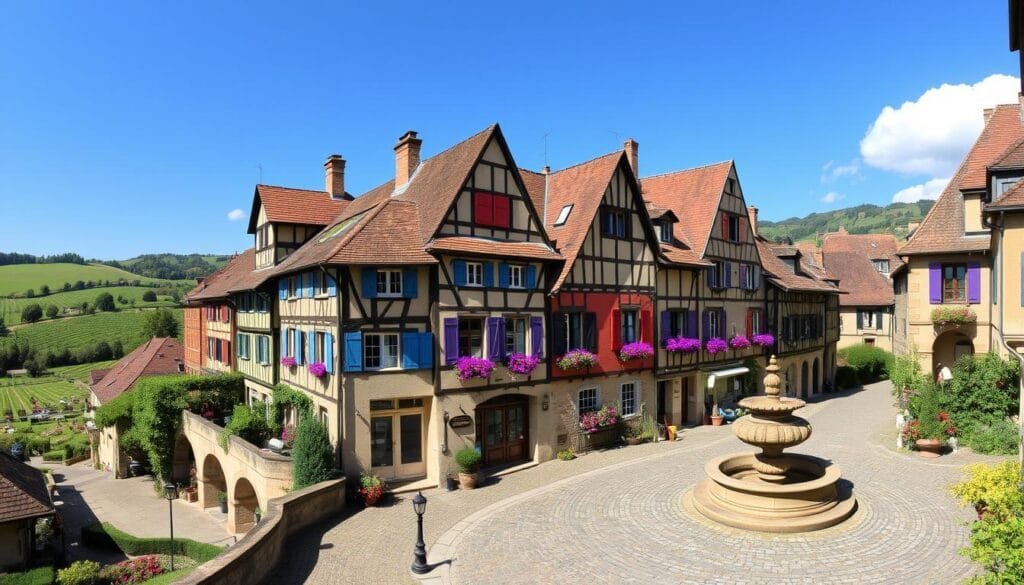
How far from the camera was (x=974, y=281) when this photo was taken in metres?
22.6

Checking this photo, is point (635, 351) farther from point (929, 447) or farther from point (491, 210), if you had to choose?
point (929, 447)

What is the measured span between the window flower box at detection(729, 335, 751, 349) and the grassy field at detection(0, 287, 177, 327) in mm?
133076

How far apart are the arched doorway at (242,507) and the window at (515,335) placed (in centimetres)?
1057

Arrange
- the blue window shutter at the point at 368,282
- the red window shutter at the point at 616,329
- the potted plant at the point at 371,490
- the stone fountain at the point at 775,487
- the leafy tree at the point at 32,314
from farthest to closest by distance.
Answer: the leafy tree at the point at 32,314
the red window shutter at the point at 616,329
the blue window shutter at the point at 368,282
the potted plant at the point at 371,490
the stone fountain at the point at 775,487

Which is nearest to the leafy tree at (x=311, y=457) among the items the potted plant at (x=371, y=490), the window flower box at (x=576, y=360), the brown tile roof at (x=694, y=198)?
the potted plant at (x=371, y=490)

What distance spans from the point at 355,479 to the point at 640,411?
11866 millimetres

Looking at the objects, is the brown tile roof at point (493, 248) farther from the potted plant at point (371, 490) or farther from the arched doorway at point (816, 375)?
the arched doorway at point (816, 375)

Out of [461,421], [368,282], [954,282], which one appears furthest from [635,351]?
[954,282]

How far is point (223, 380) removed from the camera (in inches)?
1055

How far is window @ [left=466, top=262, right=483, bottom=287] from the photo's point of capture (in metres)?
18.8

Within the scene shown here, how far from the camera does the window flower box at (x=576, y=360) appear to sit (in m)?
20.6

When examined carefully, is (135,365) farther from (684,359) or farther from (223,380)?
(684,359)

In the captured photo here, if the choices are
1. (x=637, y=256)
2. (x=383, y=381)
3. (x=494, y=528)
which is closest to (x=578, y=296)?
(x=637, y=256)

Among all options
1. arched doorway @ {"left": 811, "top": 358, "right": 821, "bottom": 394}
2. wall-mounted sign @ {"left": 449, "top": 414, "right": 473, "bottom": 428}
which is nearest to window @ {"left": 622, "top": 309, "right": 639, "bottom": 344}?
wall-mounted sign @ {"left": 449, "top": 414, "right": 473, "bottom": 428}
